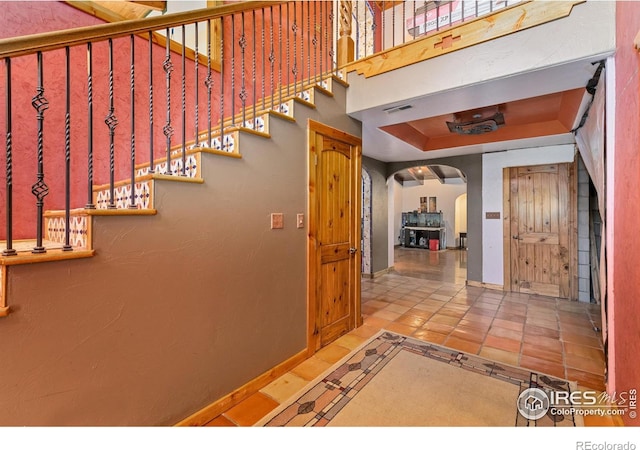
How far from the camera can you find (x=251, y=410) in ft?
6.03

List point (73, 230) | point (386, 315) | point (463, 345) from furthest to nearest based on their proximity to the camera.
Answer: point (386, 315)
point (463, 345)
point (73, 230)

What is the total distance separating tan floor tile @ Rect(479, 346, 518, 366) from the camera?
242 cm

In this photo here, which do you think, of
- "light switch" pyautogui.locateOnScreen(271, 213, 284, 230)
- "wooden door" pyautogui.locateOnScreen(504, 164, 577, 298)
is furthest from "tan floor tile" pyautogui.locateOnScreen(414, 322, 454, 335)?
"wooden door" pyautogui.locateOnScreen(504, 164, 577, 298)

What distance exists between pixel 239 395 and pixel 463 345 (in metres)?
2.08

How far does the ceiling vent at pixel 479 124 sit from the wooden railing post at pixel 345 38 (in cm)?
167

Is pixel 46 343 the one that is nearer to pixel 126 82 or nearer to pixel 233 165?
pixel 233 165

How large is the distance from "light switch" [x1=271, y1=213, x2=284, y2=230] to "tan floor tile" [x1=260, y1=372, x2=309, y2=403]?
1.17 m

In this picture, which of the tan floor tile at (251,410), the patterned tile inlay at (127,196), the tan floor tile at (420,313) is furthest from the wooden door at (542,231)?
the patterned tile inlay at (127,196)

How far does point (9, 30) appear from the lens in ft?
6.15

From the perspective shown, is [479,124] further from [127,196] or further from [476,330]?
[127,196]

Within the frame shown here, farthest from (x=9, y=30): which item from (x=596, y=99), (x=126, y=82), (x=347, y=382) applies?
(x=596, y=99)

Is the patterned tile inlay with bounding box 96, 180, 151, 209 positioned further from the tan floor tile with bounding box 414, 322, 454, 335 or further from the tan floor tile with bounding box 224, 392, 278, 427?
the tan floor tile with bounding box 414, 322, 454, 335

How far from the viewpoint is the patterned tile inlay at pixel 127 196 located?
4.99ft

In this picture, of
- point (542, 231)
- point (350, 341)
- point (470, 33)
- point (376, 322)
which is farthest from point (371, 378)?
point (542, 231)
